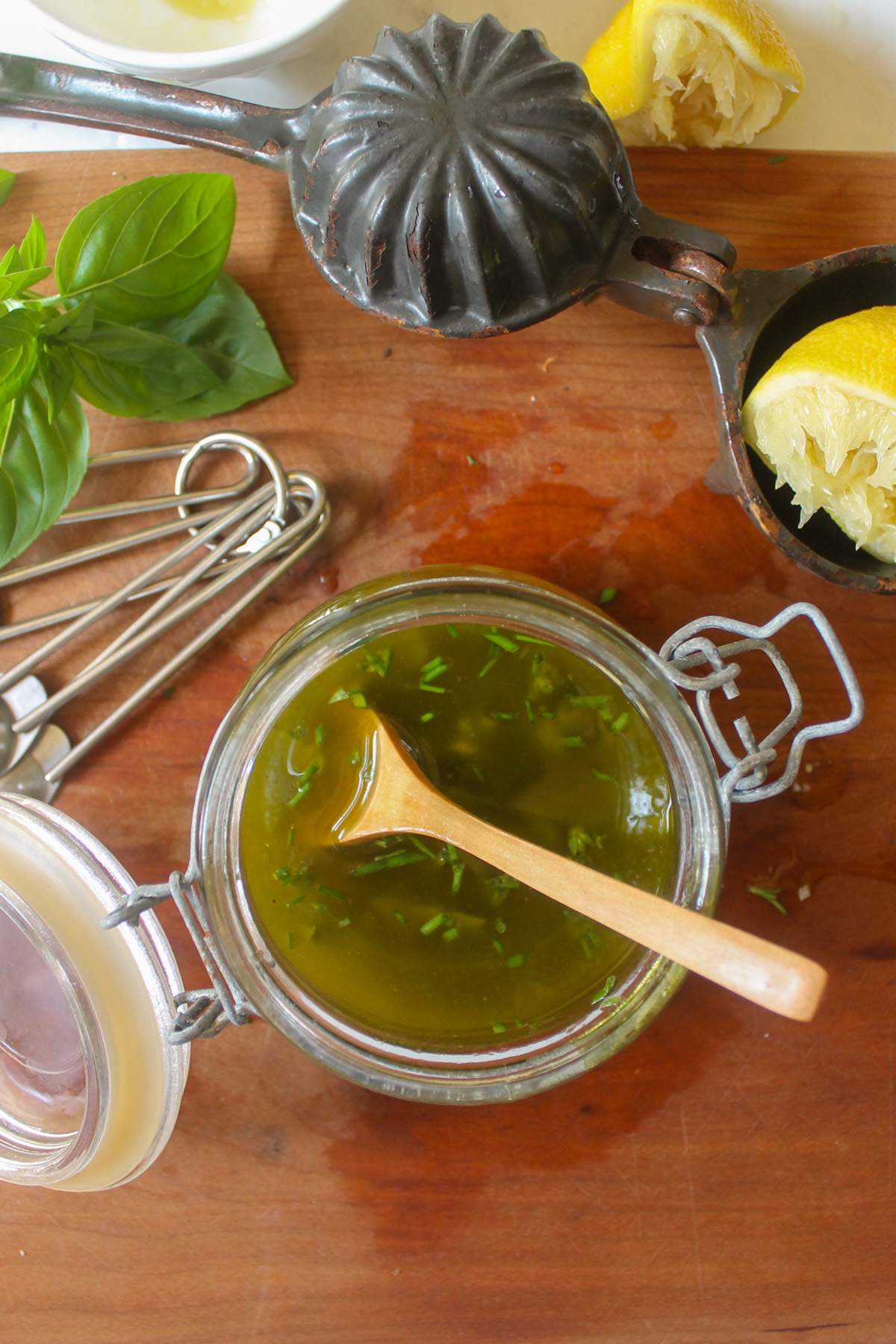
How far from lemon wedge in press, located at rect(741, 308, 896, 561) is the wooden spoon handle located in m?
0.37

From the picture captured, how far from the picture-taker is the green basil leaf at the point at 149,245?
0.82 meters

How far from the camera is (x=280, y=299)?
0.94m

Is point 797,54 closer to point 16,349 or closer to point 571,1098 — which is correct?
point 16,349

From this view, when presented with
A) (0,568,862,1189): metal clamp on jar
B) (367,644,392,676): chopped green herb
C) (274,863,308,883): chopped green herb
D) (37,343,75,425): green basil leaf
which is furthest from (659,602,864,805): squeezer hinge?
(37,343,75,425): green basil leaf

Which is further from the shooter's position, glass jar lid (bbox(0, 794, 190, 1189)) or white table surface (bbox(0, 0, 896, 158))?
white table surface (bbox(0, 0, 896, 158))

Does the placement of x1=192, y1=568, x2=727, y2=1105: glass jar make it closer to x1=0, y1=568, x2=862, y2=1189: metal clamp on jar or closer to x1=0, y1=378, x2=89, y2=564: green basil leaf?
x1=0, y1=568, x2=862, y2=1189: metal clamp on jar

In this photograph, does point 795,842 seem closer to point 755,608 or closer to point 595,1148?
point 755,608

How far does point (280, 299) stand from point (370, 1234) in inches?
35.1

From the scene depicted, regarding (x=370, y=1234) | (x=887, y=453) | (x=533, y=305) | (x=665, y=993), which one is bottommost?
(x=370, y=1234)

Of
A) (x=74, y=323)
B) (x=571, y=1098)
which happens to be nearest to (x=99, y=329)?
(x=74, y=323)

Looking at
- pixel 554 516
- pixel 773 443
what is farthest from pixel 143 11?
pixel 773 443

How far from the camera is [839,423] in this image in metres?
0.76

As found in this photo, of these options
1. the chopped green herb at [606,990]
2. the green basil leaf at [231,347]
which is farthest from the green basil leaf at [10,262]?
the chopped green herb at [606,990]

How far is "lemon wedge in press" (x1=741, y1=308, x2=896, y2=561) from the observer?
2.44ft
